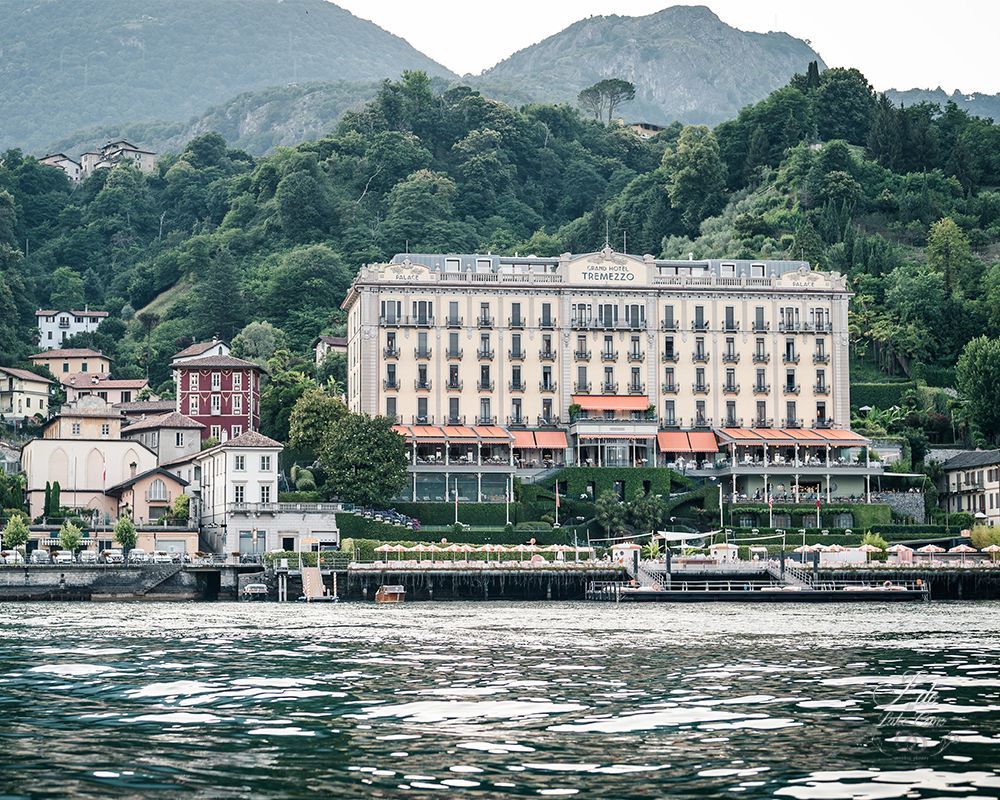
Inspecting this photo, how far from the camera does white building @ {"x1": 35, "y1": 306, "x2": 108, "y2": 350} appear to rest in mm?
179750

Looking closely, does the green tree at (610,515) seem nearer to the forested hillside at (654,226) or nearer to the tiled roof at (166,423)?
the forested hillside at (654,226)

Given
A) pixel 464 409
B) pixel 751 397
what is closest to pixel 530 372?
pixel 464 409

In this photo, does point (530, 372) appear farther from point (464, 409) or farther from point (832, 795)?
point (832, 795)

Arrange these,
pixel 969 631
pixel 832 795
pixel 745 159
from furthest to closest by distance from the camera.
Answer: pixel 745 159
pixel 969 631
pixel 832 795

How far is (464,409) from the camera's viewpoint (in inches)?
4663

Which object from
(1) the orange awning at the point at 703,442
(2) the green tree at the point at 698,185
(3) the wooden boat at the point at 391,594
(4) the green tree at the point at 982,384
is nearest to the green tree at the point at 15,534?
(3) the wooden boat at the point at 391,594

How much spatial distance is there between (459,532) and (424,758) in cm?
7921

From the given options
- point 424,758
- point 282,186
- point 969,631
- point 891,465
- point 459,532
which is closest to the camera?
point 424,758

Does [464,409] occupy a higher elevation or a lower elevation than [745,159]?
lower

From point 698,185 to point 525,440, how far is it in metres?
61.4

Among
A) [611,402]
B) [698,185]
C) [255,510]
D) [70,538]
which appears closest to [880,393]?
[611,402]

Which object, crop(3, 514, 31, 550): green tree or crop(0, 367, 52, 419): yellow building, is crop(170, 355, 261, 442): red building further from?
crop(3, 514, 31, 550): green tree

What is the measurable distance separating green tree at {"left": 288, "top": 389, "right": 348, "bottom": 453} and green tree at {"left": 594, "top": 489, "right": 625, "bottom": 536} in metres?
18.3

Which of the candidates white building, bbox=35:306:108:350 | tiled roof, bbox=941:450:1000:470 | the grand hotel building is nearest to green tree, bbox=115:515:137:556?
the grand hotel building
